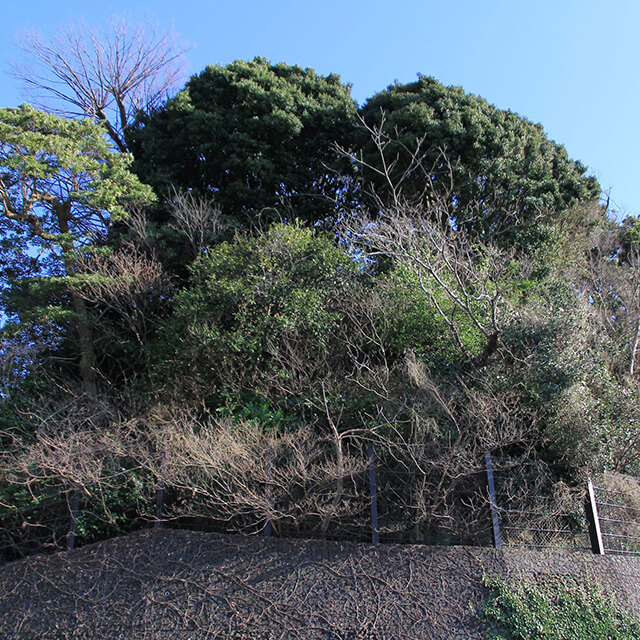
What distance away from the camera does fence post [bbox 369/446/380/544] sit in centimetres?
687

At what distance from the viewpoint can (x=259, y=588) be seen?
6312 millimetres

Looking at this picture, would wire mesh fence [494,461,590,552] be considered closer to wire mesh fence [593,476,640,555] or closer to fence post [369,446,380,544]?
wire mesh fence [593,476,640,555]

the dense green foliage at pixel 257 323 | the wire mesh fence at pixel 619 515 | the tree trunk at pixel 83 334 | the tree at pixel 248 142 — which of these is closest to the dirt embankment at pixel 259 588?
the wire mesh fence at pixel 619 515

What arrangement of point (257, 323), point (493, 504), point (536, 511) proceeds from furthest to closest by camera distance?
point (257, 323) → point (536, 511) → point (493, 504)

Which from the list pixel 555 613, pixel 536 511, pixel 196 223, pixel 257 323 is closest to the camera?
pixel 555 613

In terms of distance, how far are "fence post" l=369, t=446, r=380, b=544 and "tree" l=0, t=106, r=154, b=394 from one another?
645cm

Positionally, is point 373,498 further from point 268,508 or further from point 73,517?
point 73,517

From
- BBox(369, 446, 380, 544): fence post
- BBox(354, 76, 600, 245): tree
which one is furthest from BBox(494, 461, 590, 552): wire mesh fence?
BBox(354, 76, 600, 245): tree

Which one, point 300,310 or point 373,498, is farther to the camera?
point 300,310

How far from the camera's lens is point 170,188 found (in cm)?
1345

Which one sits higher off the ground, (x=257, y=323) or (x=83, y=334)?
(x=83, y=334)

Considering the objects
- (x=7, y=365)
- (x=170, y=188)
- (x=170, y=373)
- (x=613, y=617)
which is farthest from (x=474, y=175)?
(x=7, y=365)

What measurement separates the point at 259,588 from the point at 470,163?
433 inches

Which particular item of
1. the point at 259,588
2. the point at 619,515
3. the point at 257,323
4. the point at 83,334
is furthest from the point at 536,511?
the point at 83,334
